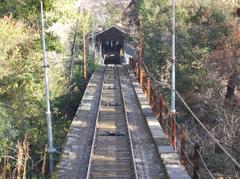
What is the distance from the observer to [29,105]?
17.2 m

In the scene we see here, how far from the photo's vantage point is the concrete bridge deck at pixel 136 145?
36.7ft

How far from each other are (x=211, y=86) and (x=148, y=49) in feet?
29.2

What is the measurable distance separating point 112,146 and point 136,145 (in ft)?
2.63

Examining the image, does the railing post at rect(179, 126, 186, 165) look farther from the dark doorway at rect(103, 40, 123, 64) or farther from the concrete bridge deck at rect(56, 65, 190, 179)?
the dark doorway at rect(103, 40, 123, 64)

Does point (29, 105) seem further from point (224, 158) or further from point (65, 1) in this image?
point (224, 158)

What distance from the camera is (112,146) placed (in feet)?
45.6

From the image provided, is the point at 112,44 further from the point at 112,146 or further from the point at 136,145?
the point at 136,145

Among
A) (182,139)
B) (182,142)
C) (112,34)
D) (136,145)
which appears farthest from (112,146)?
(112,34)

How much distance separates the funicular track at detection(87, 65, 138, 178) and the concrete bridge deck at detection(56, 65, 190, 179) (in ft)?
0.40

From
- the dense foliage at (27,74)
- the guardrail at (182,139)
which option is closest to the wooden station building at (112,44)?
the guardrail at (182,139)

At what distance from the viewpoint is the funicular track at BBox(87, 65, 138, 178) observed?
1149cm

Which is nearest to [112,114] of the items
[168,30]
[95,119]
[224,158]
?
[95,119]

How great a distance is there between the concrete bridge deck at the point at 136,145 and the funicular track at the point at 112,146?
4.7 inches

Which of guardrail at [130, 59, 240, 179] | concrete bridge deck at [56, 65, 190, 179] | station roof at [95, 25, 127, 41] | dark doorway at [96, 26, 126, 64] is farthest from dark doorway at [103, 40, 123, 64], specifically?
concrete bridge deck at [56, 65, 190, 179]
